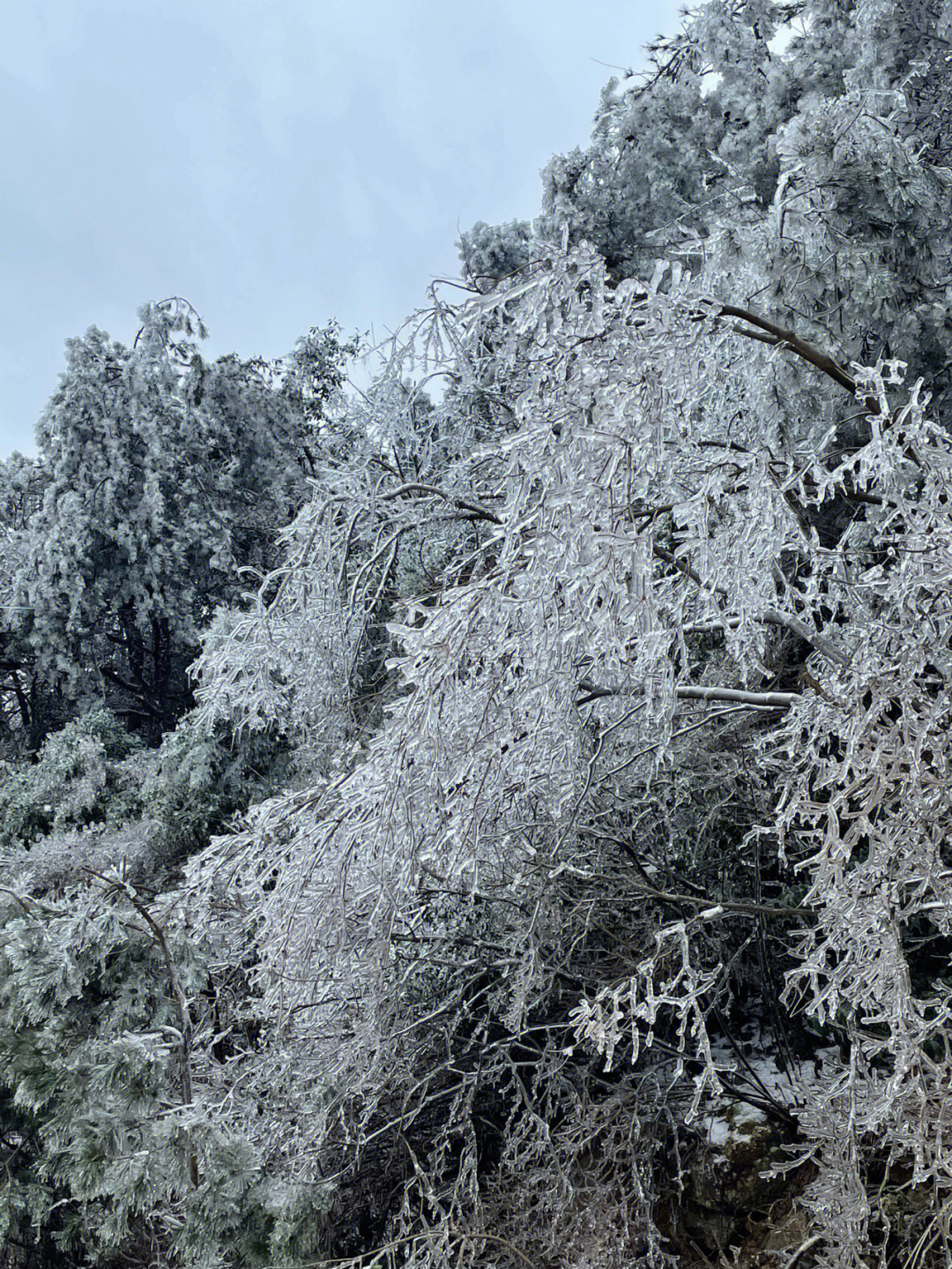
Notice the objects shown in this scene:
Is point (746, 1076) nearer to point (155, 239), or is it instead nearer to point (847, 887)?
point (847, 887)

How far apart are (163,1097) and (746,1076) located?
2.52 metres

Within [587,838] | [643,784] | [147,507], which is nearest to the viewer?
[587,838]

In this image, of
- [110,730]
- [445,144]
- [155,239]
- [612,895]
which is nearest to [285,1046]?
[612,895]

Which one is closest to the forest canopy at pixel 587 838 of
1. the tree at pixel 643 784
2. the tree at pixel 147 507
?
the tree at pixel 643 784

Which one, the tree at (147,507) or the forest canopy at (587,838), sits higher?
the tree at (147,507)

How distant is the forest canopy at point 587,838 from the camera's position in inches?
105

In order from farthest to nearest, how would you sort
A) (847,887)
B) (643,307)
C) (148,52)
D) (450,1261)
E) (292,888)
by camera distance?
(148,52) < (450,1261) < (292,888) < (643,307) < (847,887)

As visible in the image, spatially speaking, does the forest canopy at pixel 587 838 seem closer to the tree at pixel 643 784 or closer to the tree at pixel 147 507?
the tree at pixel 643 784

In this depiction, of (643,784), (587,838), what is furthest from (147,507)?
(587,838)

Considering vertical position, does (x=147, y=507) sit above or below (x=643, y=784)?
above

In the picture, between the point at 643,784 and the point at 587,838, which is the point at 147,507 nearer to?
the point at 643,784

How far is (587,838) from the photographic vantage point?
13.8 ft

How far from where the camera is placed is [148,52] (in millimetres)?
24547

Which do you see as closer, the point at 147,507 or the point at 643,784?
the point at 643,784
